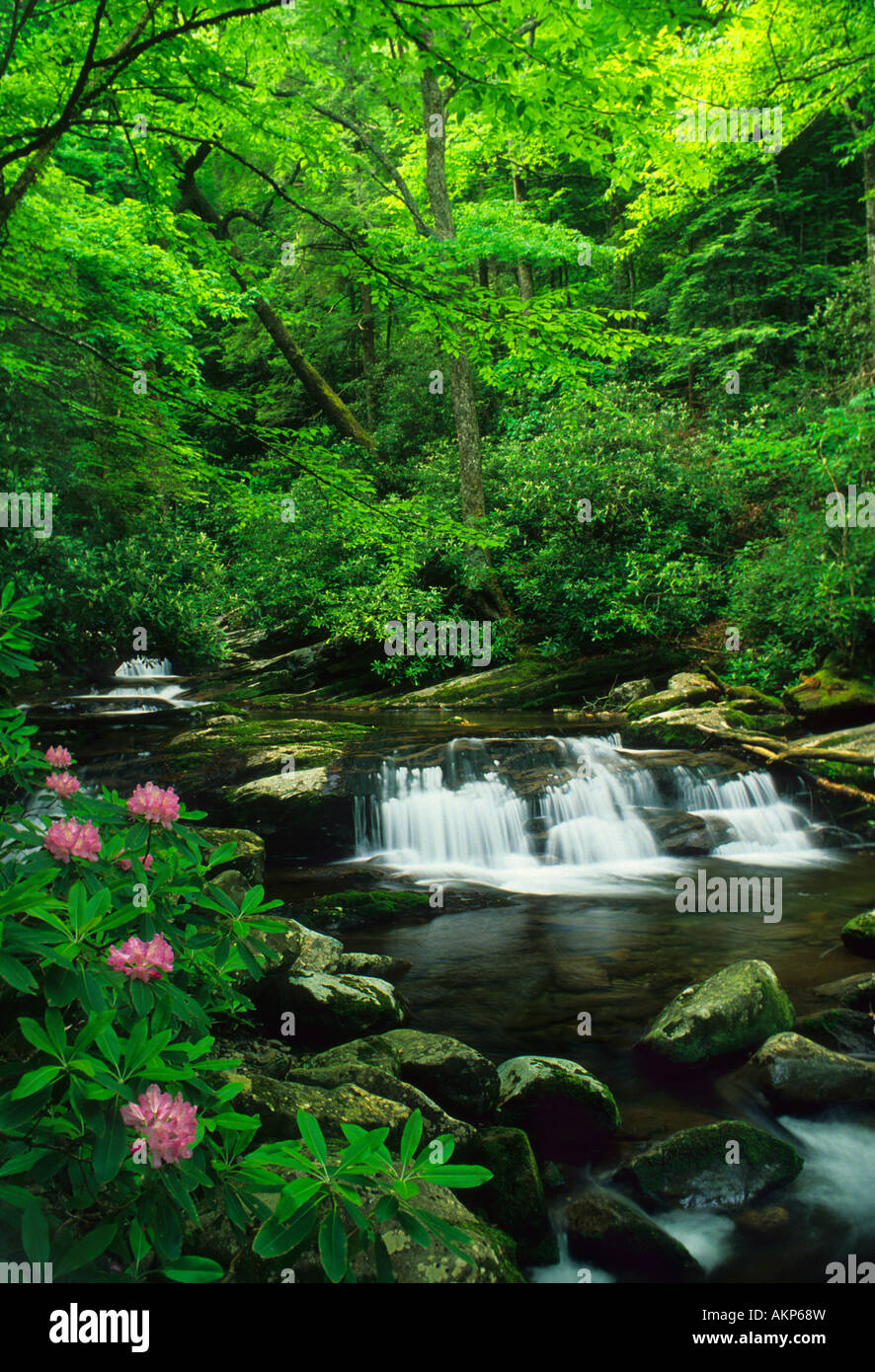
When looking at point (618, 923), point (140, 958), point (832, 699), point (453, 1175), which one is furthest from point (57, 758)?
point (832, 699)

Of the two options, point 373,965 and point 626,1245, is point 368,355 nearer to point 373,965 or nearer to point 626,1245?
Answer: point 373,965

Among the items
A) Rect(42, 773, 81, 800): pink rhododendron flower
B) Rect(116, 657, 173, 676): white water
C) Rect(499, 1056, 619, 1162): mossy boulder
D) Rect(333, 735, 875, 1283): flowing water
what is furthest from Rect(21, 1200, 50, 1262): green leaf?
Rect(116, 657, 173, 676): white water

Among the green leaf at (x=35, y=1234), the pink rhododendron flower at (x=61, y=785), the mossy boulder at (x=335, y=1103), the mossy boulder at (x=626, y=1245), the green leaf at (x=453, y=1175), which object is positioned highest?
the pink rhododendron flower at (x=61, y=785)

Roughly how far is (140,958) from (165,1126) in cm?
41

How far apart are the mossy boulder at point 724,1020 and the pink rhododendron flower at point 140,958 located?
431cm

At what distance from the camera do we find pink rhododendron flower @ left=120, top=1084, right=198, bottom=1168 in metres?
1.56

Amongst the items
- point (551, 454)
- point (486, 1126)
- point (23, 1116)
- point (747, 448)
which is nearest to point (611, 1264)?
point (486, 1126)

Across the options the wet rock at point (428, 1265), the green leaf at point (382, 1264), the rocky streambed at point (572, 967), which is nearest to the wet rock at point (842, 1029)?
the rocky streambed at point (572, 967)

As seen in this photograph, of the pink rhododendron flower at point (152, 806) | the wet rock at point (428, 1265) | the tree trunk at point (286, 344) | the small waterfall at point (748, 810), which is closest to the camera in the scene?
the pink rhododendron flower at point (152, 806)

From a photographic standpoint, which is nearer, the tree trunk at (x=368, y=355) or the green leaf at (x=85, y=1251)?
the green leaf at (x=85, y=1251)

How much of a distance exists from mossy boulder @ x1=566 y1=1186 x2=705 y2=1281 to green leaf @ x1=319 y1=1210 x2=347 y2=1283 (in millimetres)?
2759

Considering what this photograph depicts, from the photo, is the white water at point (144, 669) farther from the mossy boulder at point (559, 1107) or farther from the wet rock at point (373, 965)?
the mossy boulder at point (559, 1107)

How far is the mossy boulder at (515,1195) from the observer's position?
3566 millimetres

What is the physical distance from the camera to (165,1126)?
1560 millimetres
